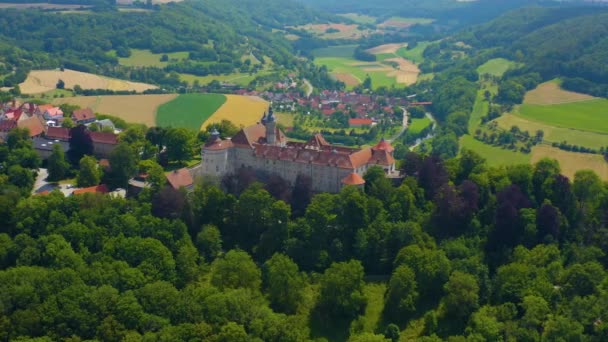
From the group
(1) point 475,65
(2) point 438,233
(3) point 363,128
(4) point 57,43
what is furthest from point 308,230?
(4) point 57,43

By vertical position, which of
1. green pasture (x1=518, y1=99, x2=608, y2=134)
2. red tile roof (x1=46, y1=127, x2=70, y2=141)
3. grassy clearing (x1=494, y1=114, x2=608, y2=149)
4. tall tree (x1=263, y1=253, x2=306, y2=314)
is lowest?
tall tree (x1=263, y1=253, x2=306, y2=314)

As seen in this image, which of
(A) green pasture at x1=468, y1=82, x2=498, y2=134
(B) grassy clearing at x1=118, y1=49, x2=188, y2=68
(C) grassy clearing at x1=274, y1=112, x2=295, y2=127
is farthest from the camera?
(B) grassy clearing at x1=118, y1=49, x2=188, y2=68

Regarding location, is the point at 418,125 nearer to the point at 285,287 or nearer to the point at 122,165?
the point at 122,165

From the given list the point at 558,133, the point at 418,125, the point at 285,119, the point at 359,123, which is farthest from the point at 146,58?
the point at 558,133

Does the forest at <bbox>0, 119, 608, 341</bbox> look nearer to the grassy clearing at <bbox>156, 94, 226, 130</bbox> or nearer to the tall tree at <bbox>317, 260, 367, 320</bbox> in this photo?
the tall tree at <bbox>317, 260, 367, 320</bbox>

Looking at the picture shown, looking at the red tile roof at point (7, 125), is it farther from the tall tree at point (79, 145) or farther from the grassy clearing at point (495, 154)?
the grassy clearing at point (495, 154)

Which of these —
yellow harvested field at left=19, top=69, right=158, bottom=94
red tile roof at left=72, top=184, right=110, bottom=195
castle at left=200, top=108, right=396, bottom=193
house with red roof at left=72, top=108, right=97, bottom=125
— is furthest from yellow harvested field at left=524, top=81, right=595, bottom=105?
red tile roof at left=72, top=184, right=110, bottom=195

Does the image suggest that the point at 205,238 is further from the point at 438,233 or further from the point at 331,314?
the point at 438,233
